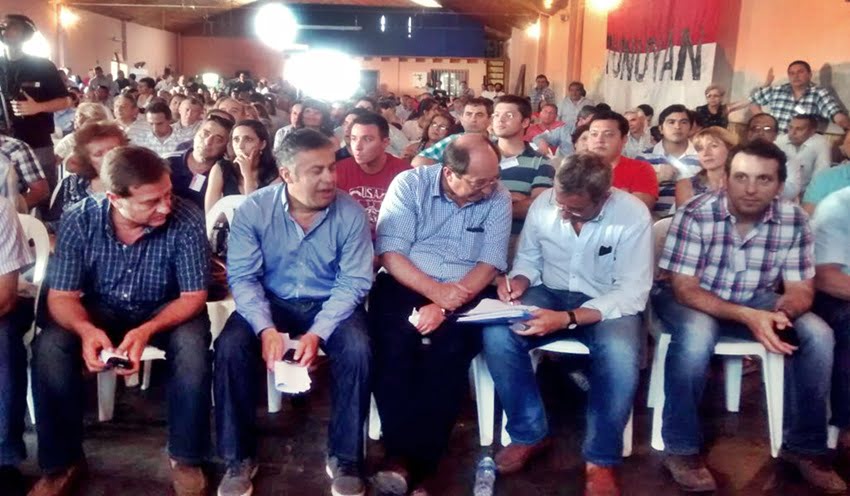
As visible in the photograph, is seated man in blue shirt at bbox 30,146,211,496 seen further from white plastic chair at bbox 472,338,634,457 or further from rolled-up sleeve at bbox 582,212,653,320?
rolled-up sleeve at bbox 582,212,653,320

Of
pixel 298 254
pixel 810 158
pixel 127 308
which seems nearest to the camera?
pixel 127 308

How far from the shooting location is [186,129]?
5344 mm

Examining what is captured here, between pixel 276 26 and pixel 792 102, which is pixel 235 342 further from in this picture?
pixel 276 26

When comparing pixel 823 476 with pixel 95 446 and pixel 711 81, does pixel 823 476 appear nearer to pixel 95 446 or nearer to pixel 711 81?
pixel 95 446

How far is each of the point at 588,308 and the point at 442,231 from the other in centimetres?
61

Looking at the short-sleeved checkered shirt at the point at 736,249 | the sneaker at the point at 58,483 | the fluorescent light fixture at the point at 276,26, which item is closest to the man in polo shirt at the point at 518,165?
the short-sleeved checkered shirt at the point at 736,249

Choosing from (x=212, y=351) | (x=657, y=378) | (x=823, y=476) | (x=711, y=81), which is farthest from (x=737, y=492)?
(x=711, y=81)

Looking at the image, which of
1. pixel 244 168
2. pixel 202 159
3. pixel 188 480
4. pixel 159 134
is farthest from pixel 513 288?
pixel 159 134

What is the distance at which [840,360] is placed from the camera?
2.59m

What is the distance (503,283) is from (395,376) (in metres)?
0.59

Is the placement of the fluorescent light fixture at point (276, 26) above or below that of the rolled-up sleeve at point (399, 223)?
above

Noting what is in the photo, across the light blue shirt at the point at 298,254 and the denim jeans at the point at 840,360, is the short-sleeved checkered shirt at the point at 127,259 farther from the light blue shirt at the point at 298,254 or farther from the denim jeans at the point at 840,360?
the denim jeans at the point at 840,360

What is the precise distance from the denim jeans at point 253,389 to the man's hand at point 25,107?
2500mm

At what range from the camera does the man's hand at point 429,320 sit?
2.54m
